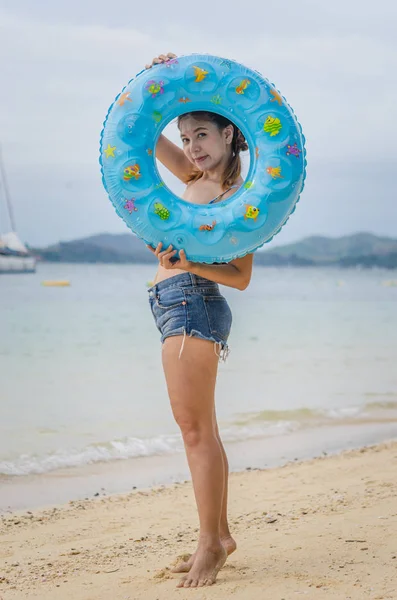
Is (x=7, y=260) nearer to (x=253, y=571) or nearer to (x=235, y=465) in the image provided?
(x=235, y=465)

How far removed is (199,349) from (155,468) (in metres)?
2.31

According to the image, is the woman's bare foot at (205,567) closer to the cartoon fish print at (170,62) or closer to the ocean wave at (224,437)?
the cartoon fish print at (170,62)

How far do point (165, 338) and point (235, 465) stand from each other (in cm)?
230

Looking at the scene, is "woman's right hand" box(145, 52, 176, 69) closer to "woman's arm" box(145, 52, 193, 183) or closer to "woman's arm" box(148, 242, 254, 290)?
"woman's arm" box(145, 52, 193, 183)

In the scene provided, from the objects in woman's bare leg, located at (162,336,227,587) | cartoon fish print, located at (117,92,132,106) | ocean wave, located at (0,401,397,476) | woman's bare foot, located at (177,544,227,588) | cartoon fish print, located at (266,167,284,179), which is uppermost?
cartoon fish print, located at (117,92,132,106)

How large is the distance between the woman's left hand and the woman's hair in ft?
0.93

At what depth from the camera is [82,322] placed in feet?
47.5

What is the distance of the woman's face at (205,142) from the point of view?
2654mm

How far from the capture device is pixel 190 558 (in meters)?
2.70

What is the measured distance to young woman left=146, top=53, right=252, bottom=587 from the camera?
8.43 feet

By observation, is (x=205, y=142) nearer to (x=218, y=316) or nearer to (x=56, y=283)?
(x=218, y=316)

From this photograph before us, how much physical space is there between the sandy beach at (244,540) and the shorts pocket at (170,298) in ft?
2.61

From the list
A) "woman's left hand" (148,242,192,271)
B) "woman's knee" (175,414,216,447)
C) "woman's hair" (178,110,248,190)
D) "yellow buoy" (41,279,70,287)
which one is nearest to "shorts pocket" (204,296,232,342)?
"woman's left hand" (148,242,192,271)

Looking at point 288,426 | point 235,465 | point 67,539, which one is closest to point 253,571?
point 67,539
